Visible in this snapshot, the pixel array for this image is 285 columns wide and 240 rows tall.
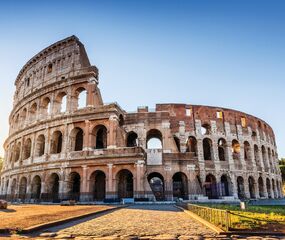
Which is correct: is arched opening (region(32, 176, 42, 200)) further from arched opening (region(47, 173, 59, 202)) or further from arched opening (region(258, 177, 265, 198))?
arched opening (region(258, 177, 265, 198))

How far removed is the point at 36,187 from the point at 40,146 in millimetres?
4340

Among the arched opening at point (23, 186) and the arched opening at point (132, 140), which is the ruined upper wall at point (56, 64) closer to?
the arched opening at point (132, 140)

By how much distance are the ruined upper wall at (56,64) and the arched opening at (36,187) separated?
10.6 metres

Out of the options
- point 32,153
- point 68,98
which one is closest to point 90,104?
point 68,98

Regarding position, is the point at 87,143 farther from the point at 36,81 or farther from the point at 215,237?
the point at 215,237

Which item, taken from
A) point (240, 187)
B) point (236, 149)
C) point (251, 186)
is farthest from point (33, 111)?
point (251, 186)

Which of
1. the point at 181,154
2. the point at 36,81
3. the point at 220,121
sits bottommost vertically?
the point at 181,154

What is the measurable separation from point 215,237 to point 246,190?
26.2 metres

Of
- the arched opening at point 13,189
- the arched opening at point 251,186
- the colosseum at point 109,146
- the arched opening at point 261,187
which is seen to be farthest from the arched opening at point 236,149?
the arched opening at point 13,189

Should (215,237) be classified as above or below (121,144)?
below

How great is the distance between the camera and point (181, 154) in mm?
24062

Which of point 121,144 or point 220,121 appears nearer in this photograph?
point 121,144

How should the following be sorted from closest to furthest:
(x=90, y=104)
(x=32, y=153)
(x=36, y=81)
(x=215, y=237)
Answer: (x=215, y=237) → (x=90, y=104) → (x=32, y=153) → (x=36, y=81)

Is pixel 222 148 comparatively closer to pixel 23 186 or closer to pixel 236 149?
pixel 236 149
